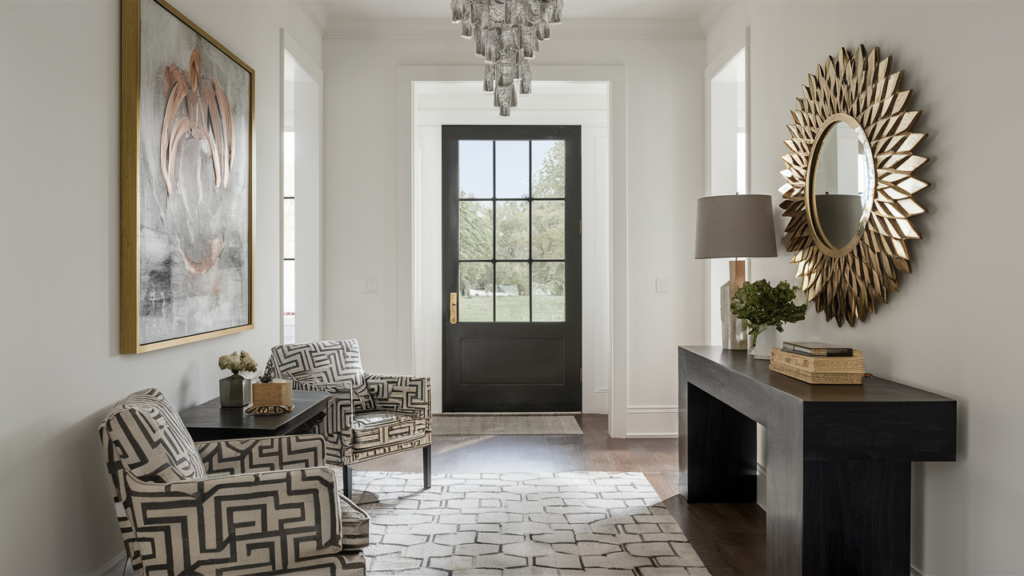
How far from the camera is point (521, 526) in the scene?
258 centimetres

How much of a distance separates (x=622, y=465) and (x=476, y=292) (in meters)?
1.89

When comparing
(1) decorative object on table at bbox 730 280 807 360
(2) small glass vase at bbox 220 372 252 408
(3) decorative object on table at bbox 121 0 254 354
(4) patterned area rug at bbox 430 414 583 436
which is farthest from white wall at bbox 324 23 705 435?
(2) small glass vase at bbox 220 372 252 408

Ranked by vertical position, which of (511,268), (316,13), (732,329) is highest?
(316,13)

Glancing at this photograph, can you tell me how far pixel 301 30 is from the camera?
361 centimetres

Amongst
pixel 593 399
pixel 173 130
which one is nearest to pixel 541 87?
pixel 593 399

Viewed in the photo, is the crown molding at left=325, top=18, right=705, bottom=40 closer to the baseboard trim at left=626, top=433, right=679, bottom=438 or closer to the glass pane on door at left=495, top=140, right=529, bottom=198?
the glass pane on door at left=495, top=140, right=529, bottom=198

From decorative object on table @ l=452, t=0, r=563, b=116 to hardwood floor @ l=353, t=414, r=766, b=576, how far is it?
2059mm

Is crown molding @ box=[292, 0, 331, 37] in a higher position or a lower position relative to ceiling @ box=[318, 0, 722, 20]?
lower

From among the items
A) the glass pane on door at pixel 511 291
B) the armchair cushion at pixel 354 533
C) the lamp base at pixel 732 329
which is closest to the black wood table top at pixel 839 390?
the lamp base at pixel 732 329

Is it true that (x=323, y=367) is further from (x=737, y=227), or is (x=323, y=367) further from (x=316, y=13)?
(x=316, y=13)

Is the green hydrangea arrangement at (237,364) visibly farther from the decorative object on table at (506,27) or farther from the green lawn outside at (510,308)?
the green lawn outside at (510,308)

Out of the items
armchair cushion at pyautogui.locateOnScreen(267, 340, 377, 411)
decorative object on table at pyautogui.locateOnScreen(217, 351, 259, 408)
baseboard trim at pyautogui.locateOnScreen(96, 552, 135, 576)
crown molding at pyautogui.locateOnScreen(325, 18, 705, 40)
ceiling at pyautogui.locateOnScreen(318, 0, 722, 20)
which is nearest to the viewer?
baseboard trim at pyautogui.locateOnScreen(96, 552, 135, 576)

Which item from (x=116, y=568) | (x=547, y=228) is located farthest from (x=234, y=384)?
(x=547, y=228)

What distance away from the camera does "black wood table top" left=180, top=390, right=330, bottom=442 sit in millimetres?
2037
